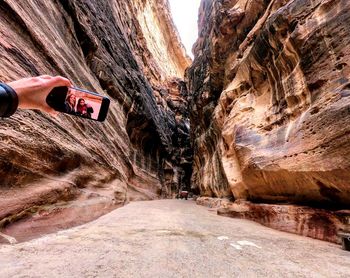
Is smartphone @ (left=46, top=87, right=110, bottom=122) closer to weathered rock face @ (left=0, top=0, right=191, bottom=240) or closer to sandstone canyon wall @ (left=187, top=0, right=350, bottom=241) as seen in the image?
weathered rock face @ (left=0, top=0, right=191, bottom=240)

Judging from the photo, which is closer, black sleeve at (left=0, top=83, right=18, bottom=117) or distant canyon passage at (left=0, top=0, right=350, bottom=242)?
black sleeve at (left=0, top=83, right=18, bottom=117)

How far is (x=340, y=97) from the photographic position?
14.5 ft

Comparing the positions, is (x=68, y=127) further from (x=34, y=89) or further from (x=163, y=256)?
(x=34, y=89)

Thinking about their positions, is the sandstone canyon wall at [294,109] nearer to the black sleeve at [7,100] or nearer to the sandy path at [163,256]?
the sandy path at [163,256]

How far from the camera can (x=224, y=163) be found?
9.91 m

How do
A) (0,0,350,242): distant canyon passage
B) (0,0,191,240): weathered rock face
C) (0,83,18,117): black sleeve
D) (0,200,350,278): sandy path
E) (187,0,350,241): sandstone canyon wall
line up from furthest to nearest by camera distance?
(187,0,350,241): sandstone canyon wall, (0,0,350,242): distant canyon passage, (0,0,191,240): weathered rock face, (0,200,350,278): sandy path, (0,83,18,117): black sleeve

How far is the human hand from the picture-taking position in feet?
3.92

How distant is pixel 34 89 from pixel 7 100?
0.70 ft

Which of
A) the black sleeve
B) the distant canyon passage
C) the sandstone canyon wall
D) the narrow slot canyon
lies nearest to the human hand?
the black sleeve

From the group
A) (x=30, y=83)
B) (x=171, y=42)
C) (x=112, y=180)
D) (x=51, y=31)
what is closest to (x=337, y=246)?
(x=30, y=83)

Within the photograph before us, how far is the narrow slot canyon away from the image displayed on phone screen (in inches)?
60.4

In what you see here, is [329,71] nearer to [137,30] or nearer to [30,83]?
[30,83]

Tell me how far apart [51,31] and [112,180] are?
5.20m

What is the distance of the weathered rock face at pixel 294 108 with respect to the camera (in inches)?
171
